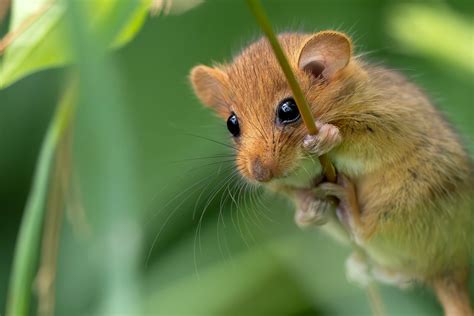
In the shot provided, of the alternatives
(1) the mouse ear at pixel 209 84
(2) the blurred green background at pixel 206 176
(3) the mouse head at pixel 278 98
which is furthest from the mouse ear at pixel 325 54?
(2) the blurred green background at pixel 206 176

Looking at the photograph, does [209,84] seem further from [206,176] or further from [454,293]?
[454,293]

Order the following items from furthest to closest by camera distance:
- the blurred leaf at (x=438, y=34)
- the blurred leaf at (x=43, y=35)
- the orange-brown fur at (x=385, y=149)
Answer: the blurred leaf at (x=438, y=34)
the orange-brown fur at (x=385, y=149)
the blurred leaf at (x=43, y=35)

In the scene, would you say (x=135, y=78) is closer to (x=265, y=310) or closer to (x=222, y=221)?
(x=222, y=221)

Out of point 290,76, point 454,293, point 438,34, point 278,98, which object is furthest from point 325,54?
point 438,34

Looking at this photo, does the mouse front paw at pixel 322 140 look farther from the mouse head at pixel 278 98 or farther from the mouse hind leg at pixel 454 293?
the mouse hind leg at pixel 454 293

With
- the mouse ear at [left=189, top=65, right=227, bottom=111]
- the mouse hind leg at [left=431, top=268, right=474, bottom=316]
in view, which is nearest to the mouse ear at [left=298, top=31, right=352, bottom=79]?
the mouse ear at [left=189, top=65, right=227, bottom=111]

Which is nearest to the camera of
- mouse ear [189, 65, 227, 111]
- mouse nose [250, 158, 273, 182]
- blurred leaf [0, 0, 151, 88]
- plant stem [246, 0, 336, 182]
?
plant stem [246, 0, 336, 182]

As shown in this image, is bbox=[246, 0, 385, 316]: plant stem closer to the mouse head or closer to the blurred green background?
the mouse head
